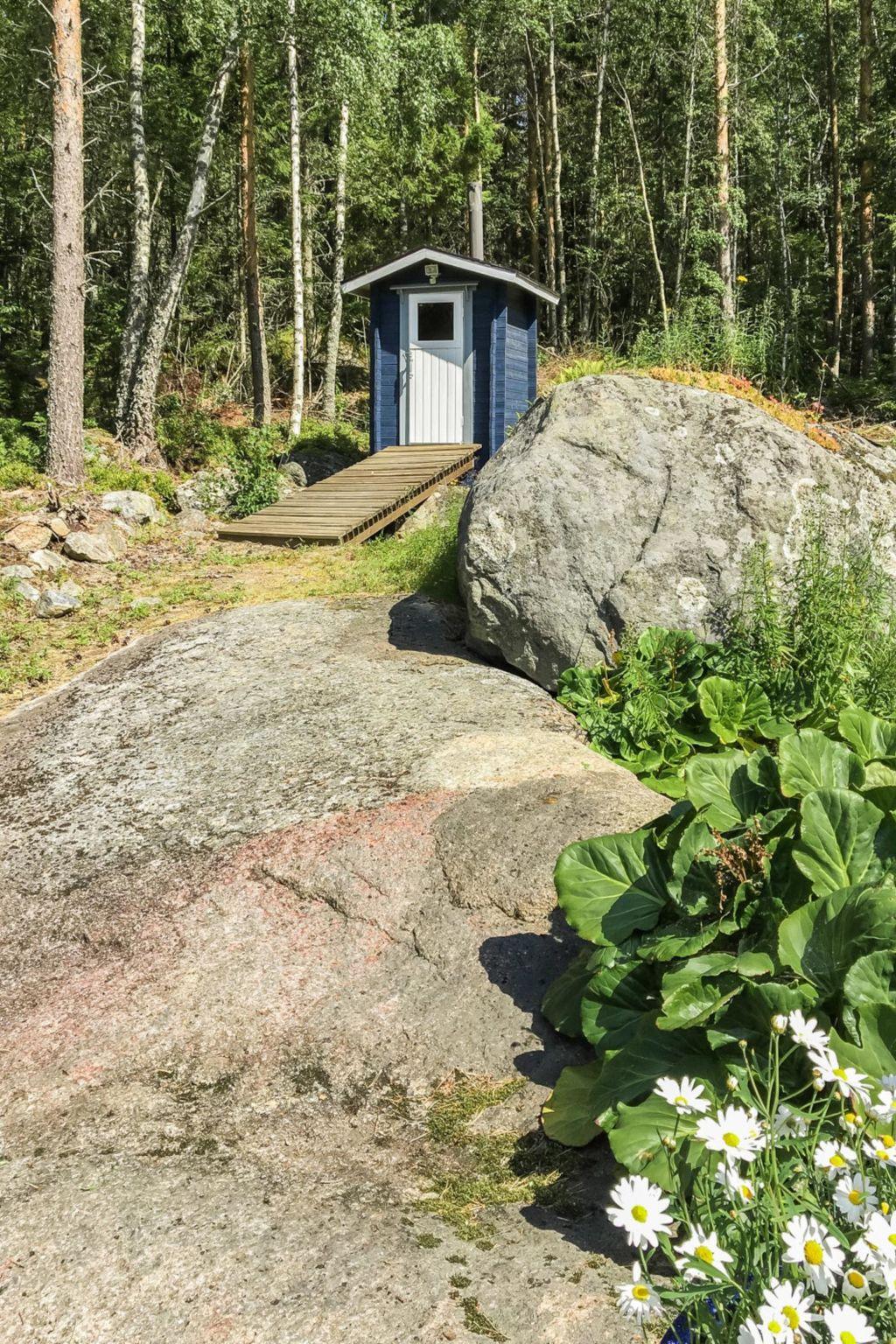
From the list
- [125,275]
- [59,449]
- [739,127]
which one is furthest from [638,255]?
[59,449]

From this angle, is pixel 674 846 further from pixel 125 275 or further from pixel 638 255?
pixel 638 255

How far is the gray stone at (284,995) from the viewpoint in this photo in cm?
241

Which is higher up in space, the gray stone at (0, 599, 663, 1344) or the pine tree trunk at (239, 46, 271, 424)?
the pine tree trunk at (239, 46, 271, 424)

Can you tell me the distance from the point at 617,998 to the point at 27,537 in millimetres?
9513

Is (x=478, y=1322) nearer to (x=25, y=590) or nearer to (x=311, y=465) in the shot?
(x=25, y=590)

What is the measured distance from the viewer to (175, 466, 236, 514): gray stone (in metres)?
14.1

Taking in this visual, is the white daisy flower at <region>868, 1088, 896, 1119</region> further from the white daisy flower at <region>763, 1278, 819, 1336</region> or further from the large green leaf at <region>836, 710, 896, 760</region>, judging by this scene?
the large green leaf at <region>836, 710, 896, 760</region>

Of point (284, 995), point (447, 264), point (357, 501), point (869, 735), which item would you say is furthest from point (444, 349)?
point (284, 995)

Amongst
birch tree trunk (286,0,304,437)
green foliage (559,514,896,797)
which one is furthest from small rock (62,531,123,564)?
birch tree trunk (286,0,304,437)

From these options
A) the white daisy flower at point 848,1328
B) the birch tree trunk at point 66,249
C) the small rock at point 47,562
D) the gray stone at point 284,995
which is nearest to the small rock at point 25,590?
the small rock at point 47,562

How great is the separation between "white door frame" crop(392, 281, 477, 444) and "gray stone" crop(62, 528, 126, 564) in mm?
5687

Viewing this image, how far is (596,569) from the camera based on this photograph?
639cm

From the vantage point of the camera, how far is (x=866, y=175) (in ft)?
74.4

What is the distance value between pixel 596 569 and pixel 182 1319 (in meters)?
4.91
